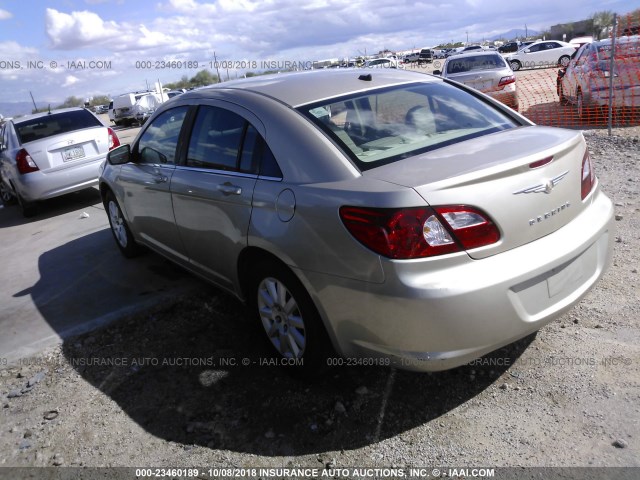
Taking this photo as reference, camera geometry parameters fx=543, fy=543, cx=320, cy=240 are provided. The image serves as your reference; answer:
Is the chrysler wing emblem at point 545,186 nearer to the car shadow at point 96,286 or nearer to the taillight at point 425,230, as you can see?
the taillight at point 425,230

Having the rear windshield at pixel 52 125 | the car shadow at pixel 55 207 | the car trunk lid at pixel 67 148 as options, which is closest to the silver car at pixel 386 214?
the car trunk lid at pixel 67 148

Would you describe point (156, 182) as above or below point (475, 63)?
below

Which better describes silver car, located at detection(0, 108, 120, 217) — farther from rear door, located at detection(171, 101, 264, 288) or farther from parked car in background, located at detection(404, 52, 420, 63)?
parked car in background, located at detection(404, 52, 420, 63)

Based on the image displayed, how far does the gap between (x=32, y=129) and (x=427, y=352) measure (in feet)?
29.1

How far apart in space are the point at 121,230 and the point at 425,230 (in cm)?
424

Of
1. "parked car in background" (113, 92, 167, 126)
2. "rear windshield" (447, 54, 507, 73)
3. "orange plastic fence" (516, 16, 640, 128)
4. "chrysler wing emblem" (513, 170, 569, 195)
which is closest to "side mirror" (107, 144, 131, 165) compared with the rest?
"chrysler wing emblem" (513, 170, 569, 195)

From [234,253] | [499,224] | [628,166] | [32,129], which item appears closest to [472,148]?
[499,224]

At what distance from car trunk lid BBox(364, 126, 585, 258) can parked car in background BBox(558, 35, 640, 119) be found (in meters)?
7.86

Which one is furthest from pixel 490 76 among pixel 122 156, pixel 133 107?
pixel 133 107

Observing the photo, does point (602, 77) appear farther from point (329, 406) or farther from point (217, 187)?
point (329, 406)

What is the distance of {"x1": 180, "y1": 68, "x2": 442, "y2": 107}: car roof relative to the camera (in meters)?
3.38

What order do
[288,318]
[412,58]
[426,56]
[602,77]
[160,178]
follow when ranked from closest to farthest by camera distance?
[288,318], [160,178], [602,77], [412,58], [426,56]

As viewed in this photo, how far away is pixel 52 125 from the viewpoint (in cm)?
930

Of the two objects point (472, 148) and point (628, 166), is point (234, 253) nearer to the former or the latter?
point (472, 148)
